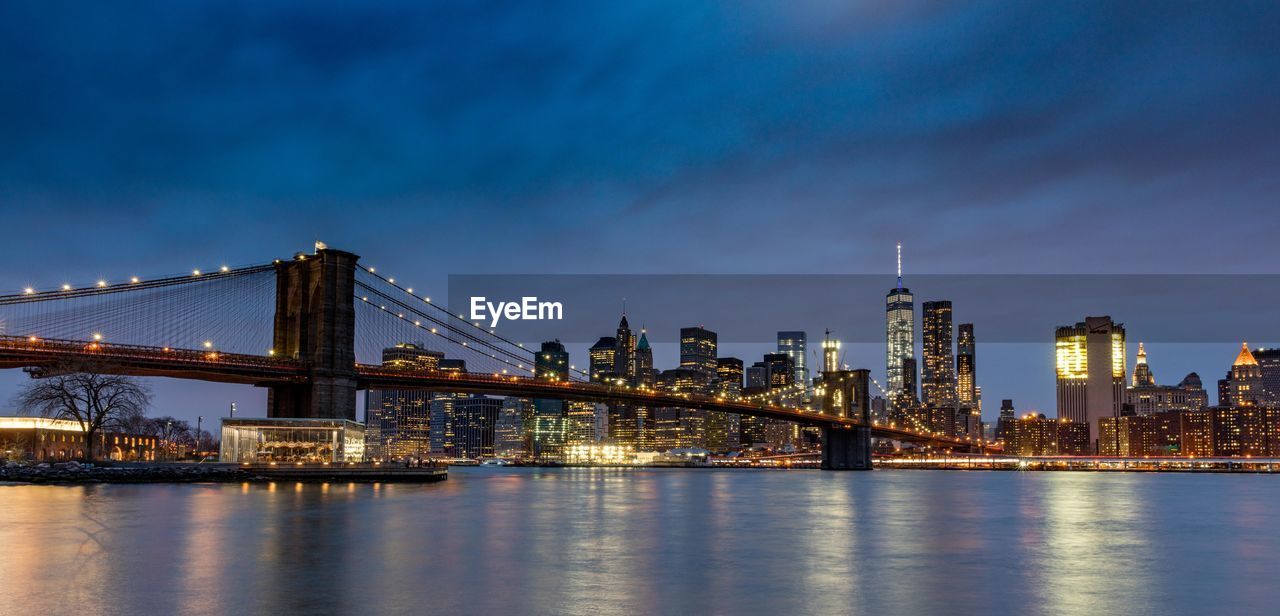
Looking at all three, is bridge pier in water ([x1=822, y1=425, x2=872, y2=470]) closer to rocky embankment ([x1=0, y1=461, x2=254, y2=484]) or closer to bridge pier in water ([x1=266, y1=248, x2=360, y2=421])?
bridge pier in water ([x1=266, y1=248, x2=360, y2=421])

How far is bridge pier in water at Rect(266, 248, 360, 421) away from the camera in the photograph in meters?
72.8

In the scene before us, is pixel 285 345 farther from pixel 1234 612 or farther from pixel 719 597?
pixel 1234 612

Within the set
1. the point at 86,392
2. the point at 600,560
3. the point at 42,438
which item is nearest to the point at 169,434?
the point at 42,438

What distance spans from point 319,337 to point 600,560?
53303 mm

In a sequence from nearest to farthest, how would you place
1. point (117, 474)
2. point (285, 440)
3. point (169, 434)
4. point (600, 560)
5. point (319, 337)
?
point (600, 560), point (117, 474), point (285, 440), point (319, 337), point (169, 434)

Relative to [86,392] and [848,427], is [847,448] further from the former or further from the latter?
[86,392]

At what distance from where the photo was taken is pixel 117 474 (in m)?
65.1

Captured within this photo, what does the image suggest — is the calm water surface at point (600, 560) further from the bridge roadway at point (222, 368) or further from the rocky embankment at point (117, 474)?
the bridge roadway at point (222, 368)

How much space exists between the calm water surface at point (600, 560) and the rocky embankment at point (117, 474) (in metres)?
18.1

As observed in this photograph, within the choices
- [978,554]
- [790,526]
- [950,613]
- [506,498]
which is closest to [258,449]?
[506,498]

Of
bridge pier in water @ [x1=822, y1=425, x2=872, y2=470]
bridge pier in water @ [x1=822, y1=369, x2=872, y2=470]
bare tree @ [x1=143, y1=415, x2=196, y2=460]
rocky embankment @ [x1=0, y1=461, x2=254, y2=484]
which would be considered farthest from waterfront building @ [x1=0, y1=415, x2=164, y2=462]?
bridge pier in water @ [x1=822, y1=425, x2=872, y2=470]

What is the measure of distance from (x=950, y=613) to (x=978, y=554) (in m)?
11.0

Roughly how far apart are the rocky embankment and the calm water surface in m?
18.1

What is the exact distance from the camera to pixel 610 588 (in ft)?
63.4
